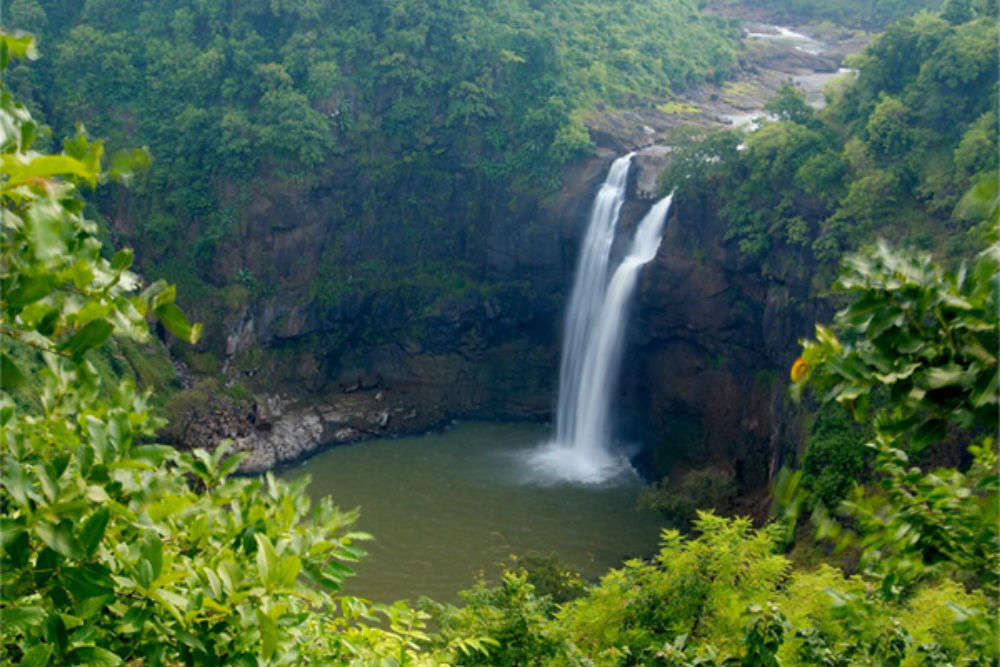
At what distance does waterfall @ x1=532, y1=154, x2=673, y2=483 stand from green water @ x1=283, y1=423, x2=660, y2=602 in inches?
41.5

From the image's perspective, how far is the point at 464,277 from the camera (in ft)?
89.4

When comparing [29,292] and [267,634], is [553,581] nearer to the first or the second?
[267,634]

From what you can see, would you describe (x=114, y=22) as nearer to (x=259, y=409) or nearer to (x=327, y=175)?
(x=327, y=175)

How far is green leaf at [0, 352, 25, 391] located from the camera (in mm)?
2045

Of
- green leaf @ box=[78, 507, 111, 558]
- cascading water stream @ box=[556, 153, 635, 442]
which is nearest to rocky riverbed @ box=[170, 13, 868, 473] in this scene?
cascading water stream @ box=[556, 153, 635, 442]

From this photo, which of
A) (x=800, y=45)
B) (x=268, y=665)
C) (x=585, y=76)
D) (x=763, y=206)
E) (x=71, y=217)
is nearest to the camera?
(x=71, y=217)

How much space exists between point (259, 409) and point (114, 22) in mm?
14532

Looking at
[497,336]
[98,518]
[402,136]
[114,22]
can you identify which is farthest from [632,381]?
[98,518]

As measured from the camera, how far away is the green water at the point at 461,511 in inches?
706

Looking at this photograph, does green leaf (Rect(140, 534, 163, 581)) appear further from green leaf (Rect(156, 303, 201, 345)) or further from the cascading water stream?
the cascading water stream

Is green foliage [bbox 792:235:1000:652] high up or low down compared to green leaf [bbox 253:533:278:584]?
up

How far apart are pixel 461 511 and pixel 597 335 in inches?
258

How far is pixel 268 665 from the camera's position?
9.62 feet

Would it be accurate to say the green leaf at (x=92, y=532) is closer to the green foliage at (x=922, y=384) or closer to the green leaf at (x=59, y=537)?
the green leaf at (x=59, y=537)
